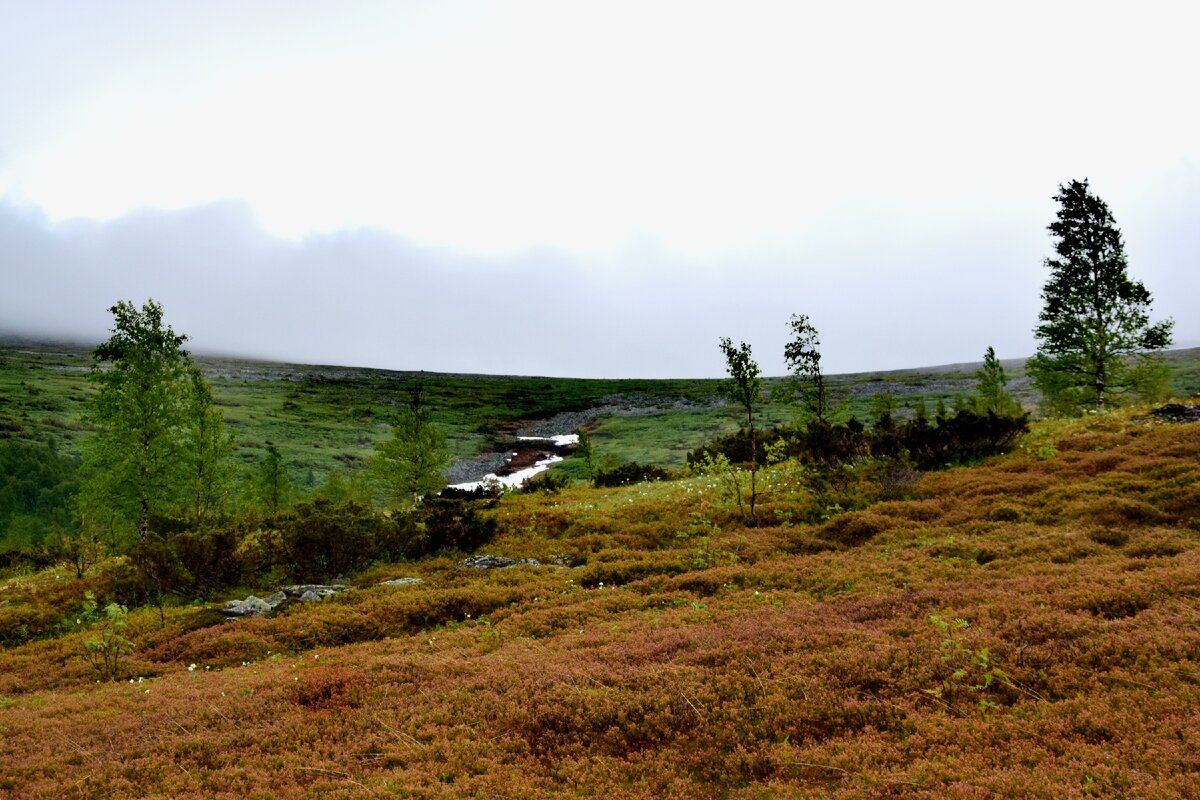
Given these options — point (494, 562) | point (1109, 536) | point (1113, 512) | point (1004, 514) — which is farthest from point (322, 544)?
point (1113, 512)

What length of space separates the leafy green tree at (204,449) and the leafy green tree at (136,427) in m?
0.46

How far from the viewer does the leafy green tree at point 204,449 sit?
31750 millimetres

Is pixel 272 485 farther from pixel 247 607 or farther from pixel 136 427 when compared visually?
pixel 247 607

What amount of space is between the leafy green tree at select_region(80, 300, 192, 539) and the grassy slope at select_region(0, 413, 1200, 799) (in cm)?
1524

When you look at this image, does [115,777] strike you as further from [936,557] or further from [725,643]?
[936,557]

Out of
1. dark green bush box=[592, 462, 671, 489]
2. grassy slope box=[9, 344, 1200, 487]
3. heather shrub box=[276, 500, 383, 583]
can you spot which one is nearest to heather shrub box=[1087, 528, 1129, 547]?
heather shrub box=[276, 500, 383, 583]

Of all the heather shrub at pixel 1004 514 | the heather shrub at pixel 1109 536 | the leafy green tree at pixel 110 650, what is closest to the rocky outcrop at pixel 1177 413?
the heather shrub at pixel 1004 514

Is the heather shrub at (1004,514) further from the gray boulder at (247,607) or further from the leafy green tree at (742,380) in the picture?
the gray boulder at (247,607)

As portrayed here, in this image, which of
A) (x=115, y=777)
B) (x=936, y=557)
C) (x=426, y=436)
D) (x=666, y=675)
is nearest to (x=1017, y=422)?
(x=936, y=557)

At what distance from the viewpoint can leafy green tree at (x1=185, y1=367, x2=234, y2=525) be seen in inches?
1250

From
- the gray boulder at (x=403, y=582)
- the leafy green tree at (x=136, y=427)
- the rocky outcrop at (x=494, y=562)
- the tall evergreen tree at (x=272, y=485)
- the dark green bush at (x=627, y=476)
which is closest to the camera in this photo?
the gray boulder at (x=403, y=582)

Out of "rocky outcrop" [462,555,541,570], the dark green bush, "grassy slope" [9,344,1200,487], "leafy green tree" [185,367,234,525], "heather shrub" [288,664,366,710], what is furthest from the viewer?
"grassy slope" [9,344,1200,487]

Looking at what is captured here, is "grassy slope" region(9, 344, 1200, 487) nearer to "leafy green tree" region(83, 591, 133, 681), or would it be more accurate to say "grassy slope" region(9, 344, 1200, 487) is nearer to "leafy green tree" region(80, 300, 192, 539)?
"leafy green tree" region(80, 300, 192, 539)

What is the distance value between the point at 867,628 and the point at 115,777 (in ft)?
37.1
